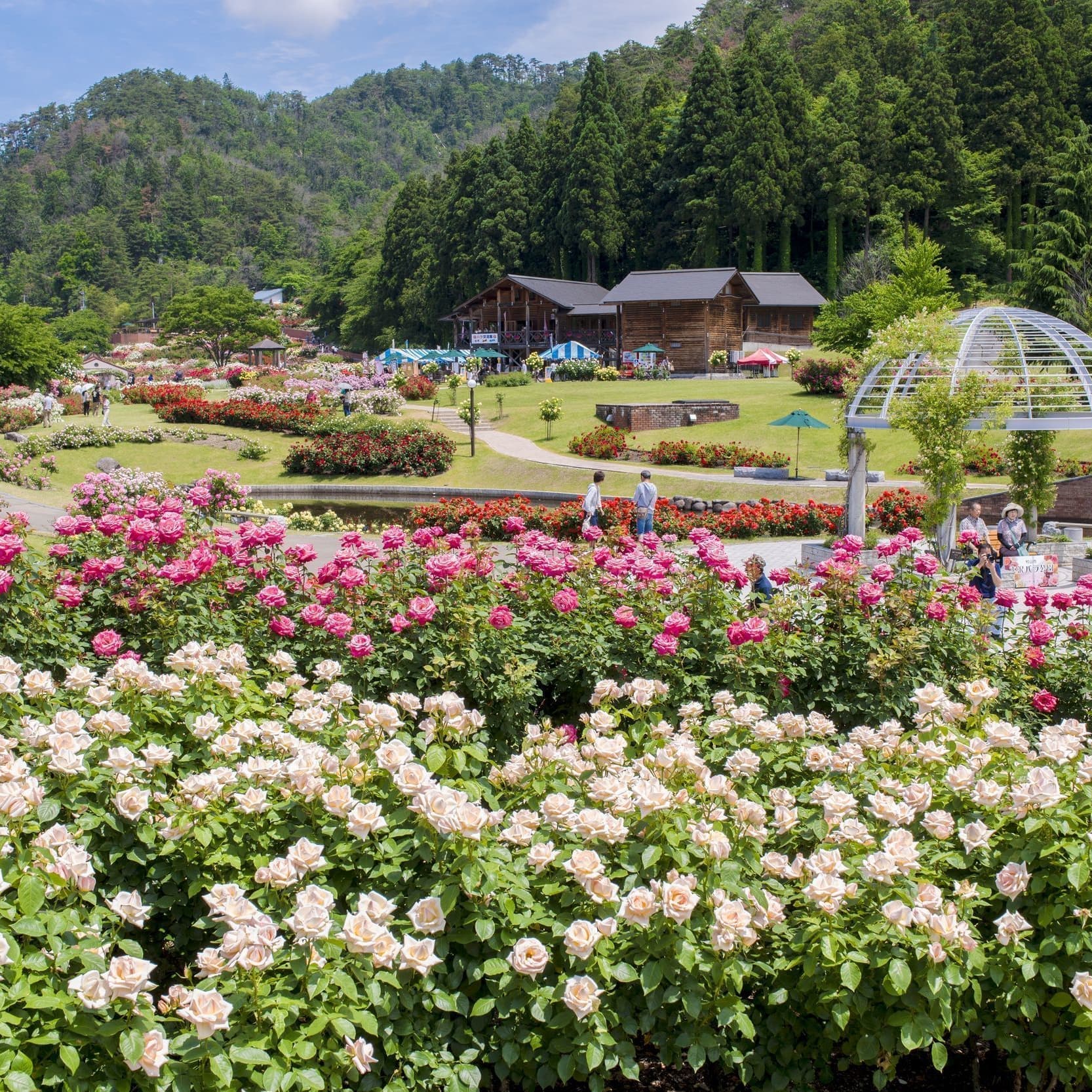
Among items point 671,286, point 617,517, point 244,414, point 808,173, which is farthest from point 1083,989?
point 808,173

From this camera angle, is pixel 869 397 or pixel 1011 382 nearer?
pixel 1011 382

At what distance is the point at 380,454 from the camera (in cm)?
2938

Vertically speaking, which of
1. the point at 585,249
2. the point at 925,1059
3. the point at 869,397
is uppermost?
the point at 585,249

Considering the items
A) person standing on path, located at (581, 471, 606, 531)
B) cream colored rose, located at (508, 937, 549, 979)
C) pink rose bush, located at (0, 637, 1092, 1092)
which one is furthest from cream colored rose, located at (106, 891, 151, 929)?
person standing on path, located at (581, 471, 606, 531)

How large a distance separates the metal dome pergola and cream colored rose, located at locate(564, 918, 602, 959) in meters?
13.8

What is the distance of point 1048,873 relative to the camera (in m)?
3.50

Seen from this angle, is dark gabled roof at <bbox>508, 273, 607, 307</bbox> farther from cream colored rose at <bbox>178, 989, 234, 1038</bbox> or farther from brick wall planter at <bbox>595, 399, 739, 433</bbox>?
cream colored rose at <bbox>178, 989, 234, 1038</bbox>

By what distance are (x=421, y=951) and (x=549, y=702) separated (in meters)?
3.46

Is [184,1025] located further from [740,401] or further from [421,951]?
[740,401]

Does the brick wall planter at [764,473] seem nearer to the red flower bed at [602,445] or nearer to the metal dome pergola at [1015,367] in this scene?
the red flower bed at [602,445]

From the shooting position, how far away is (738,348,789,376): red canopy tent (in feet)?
145

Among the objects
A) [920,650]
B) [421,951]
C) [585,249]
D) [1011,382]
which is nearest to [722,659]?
[920,650]

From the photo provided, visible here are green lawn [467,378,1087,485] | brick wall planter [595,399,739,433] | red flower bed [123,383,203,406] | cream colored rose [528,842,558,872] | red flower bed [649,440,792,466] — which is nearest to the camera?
cream colored rose [528,842,558,872]

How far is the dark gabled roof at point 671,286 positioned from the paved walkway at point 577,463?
15102 mm
